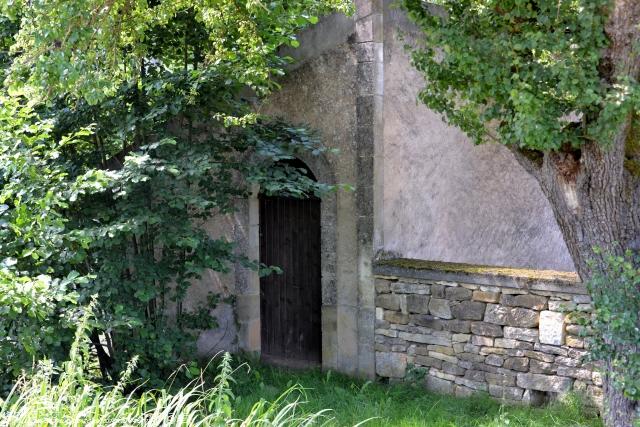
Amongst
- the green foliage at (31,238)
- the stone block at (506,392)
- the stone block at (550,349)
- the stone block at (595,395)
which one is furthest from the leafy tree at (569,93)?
the green foliage at (31,238)

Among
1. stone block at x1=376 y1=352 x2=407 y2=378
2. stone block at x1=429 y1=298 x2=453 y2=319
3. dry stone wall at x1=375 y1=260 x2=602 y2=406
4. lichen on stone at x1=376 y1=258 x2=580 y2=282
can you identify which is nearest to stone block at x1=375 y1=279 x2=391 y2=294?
dry stone wall at x1=375 y1=260 x2=602 y2=406

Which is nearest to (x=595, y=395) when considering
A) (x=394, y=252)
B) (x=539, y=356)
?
(x=539, y=356)

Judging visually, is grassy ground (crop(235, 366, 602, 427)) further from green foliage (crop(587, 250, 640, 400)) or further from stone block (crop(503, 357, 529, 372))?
green foliage (crop(587, 250, 640, 400))

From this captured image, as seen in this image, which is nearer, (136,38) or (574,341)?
(574,341)

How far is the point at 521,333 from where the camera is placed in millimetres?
7609

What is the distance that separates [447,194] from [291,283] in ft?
7.25

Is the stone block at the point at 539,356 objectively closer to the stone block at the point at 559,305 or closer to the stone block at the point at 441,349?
the stone block at the point at 559,305

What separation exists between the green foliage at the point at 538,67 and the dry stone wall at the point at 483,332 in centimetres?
200

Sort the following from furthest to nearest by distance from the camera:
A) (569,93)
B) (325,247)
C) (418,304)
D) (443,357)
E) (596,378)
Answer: (325,247) < (418,304) < (443,357) < (596,378) < (569,93)

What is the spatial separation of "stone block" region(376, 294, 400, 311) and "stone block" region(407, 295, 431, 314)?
152 mm

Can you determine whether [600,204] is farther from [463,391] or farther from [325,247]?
[325,247]

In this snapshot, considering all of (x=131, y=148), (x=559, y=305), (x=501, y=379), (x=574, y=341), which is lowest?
(x=501, y=379)

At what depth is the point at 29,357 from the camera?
662 cm

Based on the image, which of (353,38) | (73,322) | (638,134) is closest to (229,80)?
(353,38)
